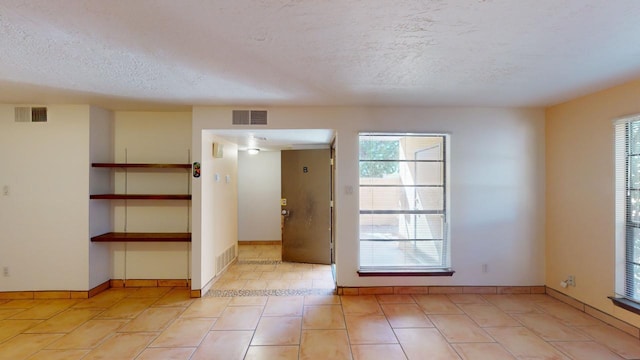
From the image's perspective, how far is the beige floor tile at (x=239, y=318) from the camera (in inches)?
118

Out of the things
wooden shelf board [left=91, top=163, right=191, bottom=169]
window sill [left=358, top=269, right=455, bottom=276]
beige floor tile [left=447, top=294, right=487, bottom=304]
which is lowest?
beige floor tile [left=447, top=294, right=487, bottom=304]

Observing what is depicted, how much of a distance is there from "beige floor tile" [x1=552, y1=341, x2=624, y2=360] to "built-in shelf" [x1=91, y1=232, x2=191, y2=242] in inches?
154

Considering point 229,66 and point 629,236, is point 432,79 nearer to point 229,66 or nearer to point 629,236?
point 229,66

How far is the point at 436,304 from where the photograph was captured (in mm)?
3541

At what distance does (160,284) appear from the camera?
4.08 metres

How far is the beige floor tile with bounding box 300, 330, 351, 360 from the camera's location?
8.09 feet

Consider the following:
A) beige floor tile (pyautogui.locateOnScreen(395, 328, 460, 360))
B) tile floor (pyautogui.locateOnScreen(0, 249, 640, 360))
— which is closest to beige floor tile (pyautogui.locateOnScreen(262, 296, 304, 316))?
tile floor (pyautogui.locateOnScreen(0, 249, 640, 360))

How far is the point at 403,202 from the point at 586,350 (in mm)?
2160

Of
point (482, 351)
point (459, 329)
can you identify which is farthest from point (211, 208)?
point (482, 351)

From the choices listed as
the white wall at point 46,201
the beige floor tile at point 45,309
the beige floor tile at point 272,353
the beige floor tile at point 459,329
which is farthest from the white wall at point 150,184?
the beige floor tile at point 459,329

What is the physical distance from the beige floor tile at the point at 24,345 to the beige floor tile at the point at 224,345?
1.36 m

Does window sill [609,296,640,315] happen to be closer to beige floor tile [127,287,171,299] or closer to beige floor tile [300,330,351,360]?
beige floor tile [300,330,351,360]

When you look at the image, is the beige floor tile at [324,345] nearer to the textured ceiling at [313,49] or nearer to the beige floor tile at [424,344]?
the beige floor tile at [424,344]

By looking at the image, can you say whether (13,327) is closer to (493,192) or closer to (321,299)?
(321,299)
